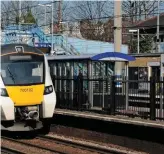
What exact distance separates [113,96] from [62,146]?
2406mm

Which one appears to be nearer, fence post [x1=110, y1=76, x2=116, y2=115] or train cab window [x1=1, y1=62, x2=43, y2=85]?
train cab window [x1=1, y1=62, x2=43, y2=85]

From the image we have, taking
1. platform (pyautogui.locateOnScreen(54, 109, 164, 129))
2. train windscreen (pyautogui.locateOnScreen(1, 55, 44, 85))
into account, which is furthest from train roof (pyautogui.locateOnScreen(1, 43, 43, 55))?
platform (pyautogui.locateOnScreen(54, 109, 164, 129))

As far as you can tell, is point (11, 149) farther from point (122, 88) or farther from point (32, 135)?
point (122, 88)

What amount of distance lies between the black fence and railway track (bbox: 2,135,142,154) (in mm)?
1557

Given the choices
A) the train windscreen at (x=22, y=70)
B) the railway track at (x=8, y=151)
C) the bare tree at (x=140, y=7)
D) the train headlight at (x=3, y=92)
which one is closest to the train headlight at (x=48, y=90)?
the train windscreen at (x=22, y=70)

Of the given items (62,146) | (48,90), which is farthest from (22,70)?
(62,146)

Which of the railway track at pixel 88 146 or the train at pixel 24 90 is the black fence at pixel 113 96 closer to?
the railway track at pixel 88 146

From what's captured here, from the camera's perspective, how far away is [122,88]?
14094 millimetres

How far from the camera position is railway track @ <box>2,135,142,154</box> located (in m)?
11.6

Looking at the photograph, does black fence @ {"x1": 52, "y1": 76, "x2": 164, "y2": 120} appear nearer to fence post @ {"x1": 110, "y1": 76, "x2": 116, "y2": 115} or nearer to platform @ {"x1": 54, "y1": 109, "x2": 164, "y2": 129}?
fence post @ {"x1": 110, "y1": 76, "x2": 116, "y2": 115}

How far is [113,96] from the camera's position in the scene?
14102 millimetres

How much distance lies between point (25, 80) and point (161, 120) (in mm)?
3798

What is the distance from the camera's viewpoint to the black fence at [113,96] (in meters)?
12.7

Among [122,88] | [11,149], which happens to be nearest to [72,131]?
[122,88]
